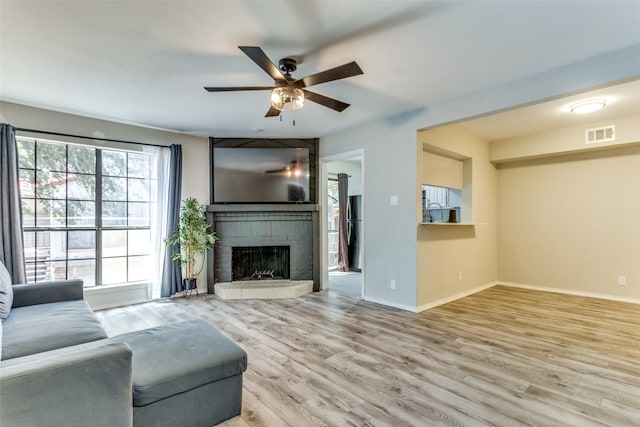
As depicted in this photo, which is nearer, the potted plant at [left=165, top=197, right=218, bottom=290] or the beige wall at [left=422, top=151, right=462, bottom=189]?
the beige wall at [left=422, top=151, right=462, bottom=189]

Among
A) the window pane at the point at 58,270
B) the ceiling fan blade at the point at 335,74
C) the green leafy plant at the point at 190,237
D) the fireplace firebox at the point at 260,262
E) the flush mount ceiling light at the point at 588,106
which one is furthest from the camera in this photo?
the fireplace firebox at the point at 260,262

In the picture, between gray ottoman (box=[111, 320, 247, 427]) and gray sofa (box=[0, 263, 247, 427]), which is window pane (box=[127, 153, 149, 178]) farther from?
gray ottoman (box=[111, 320, 247, 427])

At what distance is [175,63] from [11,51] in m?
1.30

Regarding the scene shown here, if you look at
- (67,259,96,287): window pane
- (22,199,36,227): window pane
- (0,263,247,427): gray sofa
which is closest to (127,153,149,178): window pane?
(22,199,36,227): window pane

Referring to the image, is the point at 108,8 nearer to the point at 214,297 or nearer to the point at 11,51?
the point at 11,51

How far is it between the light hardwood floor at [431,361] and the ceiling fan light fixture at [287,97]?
222 centimetres

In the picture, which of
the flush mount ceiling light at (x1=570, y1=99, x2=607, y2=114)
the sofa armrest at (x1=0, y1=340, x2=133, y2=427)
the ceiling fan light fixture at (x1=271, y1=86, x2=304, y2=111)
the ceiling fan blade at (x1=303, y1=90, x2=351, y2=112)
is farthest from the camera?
the flush mount ceiling light at (x1=570, y1=99, x2=607, y2=114)

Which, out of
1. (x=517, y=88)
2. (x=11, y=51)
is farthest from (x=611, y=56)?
(x=11, y=51)

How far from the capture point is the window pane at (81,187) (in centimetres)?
416

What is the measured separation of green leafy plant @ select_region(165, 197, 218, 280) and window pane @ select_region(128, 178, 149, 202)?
0.56m

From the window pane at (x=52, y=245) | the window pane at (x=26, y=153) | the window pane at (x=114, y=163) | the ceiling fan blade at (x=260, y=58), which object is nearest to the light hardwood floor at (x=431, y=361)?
the window pane at (x=52, y=245)

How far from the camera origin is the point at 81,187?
4.23 meters

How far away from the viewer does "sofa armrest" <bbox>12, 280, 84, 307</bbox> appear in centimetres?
274

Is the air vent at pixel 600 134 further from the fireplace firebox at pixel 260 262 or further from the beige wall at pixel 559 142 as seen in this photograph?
the fireplace firebox at pixel 260 262
